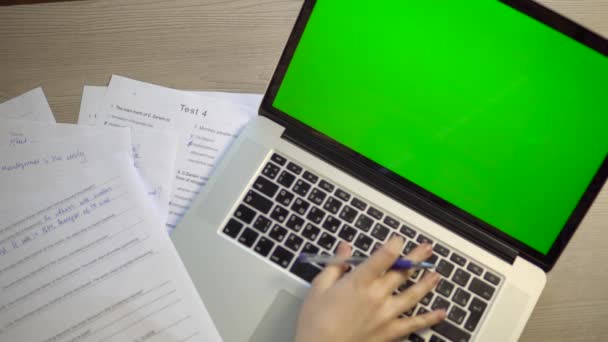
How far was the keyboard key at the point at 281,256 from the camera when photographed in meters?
0.66

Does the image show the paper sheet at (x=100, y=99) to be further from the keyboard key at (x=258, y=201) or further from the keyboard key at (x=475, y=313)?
the keyboard key at (x=475, y=313)

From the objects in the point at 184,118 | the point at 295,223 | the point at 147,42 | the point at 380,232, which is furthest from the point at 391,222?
the point at 147,42

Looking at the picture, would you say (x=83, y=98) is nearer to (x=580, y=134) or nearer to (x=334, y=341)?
(x=334, y=341)

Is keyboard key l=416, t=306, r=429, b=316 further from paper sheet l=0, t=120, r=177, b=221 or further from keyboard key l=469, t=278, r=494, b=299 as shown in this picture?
paper sheet l=0, t=120, r=177, b=221

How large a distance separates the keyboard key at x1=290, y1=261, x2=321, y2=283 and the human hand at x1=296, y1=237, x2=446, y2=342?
0.03 metres

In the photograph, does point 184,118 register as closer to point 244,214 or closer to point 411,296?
point 244,214

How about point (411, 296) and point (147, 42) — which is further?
point (147, 42)

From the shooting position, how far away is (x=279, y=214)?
0.67 m

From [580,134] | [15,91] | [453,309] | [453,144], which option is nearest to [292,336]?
[453,309]

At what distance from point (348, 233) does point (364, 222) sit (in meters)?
0.03

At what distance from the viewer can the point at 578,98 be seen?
24.2 inches

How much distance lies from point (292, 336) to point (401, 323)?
0.44ft

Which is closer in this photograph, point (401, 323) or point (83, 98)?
point (401, 323)

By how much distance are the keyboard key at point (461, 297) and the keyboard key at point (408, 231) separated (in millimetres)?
86
